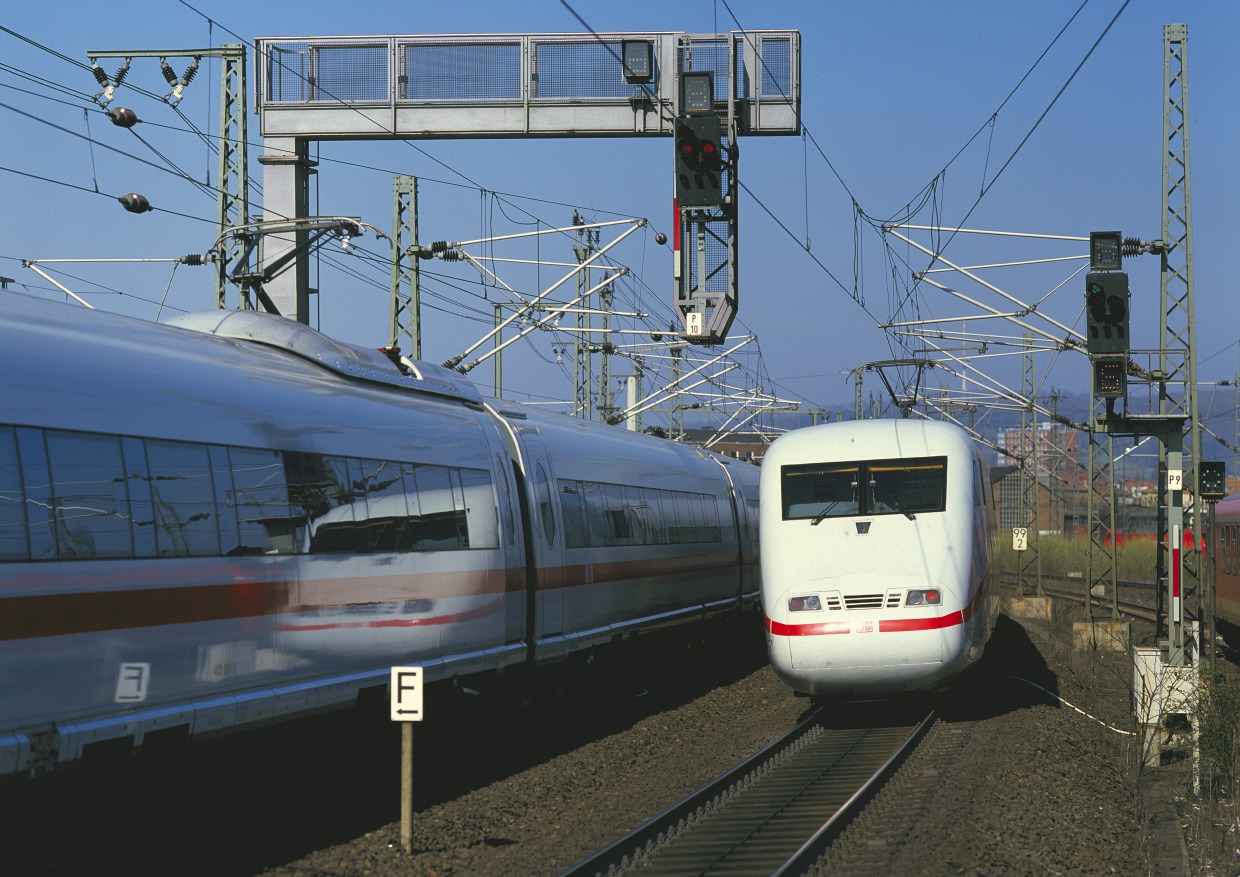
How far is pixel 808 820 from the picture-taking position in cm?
1133

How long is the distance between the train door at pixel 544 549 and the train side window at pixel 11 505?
765 centimetres

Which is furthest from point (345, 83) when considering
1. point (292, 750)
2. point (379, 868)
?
point (379, 868)

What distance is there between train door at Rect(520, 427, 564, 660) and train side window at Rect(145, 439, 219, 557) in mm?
5902

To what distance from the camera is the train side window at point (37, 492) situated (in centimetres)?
805

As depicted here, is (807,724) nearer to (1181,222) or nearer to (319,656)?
(319,656)

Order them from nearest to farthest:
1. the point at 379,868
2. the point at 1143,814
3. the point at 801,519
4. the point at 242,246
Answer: the point at 379,868, the point at 1143,814, the point at 801,519, the point at 242,246

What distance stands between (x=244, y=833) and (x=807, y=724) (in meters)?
7.56

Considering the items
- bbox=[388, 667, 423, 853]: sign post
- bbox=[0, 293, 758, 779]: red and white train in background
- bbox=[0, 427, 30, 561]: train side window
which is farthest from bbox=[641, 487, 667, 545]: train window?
bbox=[0, 427, 30, 561]: train side window

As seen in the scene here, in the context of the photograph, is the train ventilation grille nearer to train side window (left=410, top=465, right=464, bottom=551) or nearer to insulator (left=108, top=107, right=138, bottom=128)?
train side window (left=410, top=465, right=464, bottom=551)

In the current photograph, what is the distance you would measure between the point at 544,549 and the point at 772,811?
476 cm

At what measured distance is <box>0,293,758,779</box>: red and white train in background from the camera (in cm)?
818

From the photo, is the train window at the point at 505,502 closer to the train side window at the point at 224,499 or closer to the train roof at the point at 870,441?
the train roof at the point at 870,441

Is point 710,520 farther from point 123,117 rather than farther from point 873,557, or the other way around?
point 123,117

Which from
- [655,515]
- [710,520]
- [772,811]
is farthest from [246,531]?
[710,520]
